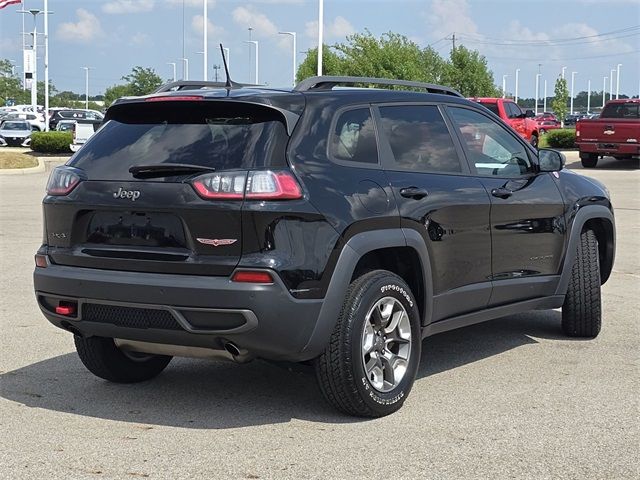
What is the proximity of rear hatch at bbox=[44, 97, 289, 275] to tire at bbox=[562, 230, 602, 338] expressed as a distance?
3069mm

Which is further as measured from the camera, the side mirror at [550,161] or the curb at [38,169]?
the curb at [38,169]

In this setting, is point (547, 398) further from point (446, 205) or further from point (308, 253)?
point (308, 253)

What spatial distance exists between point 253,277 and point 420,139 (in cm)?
172

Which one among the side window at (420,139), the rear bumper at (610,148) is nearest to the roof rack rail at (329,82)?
the side window at (420,139)

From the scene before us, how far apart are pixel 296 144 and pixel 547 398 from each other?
211cm

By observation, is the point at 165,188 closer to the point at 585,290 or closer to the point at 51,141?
the point at 585,290

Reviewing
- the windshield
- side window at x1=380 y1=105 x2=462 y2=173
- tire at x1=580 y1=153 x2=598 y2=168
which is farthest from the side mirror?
the windshield

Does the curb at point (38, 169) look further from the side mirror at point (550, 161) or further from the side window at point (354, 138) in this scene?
the side window at point (354, 138)

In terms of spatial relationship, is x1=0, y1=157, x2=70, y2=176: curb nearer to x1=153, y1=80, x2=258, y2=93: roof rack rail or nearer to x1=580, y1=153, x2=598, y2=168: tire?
x1=580, y1=153, x2=598, y2=168: tire

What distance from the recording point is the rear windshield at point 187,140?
5.18 m

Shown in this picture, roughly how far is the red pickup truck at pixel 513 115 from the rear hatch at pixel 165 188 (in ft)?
81.4

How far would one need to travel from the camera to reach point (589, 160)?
31109 millimetres

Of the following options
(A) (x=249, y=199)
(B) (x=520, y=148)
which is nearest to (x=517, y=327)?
(B) (x=520, y=148)

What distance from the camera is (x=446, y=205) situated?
6.04 metres
